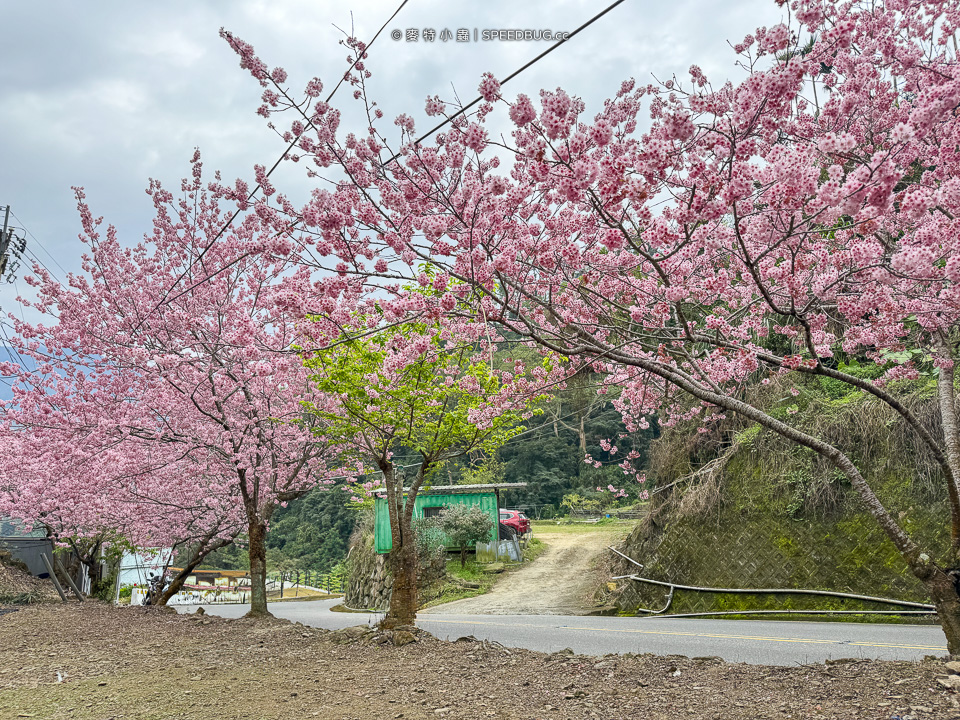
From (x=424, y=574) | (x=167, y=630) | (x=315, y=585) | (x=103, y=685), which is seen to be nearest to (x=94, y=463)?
(x=167, y=630)

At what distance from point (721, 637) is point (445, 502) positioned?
15661 millimetres

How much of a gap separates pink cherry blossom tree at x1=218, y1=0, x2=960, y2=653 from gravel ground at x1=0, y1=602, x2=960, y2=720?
1075 millimetres

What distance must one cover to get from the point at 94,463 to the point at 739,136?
12.5 metres

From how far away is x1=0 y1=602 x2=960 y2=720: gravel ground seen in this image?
14.1ft

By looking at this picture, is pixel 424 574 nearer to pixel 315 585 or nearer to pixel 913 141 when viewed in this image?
pixel 913 141

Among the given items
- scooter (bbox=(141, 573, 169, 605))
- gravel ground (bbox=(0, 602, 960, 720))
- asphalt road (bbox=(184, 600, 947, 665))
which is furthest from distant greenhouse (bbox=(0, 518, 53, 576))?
asphalt road (bbox=(184, 600, 947, 665))

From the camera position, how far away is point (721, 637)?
906 cm

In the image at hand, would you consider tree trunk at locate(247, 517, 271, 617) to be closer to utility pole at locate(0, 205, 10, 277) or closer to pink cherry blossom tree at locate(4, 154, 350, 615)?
pink cherry blossom tree at locate(4, 154, 350, 615)

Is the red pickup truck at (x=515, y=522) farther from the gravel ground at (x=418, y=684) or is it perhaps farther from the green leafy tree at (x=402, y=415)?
the gravel ground at (x=418, y=684)

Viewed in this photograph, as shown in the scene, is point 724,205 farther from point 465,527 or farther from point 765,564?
point 465,527

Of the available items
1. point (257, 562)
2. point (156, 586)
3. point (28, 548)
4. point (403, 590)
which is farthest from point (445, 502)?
point (403, 590)

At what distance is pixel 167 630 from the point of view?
10312 mm

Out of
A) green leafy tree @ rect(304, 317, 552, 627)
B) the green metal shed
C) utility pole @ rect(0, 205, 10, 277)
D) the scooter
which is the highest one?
utility pole @ rect(0, 205, 10, 277)

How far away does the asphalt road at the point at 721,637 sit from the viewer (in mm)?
7219
